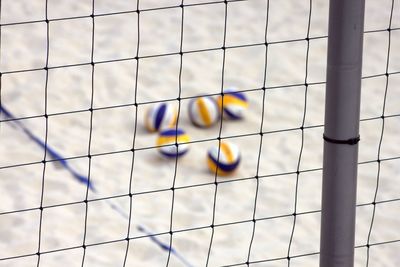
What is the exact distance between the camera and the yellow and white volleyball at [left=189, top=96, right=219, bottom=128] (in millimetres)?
4027

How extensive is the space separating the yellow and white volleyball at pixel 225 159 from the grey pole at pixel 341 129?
5.73 ft

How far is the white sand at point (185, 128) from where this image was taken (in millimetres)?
3227

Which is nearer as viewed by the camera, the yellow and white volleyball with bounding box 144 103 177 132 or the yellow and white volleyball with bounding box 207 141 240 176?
the yellow and white volleyball with bounding box 207 141 240 176

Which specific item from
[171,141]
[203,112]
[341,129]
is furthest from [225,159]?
[341,129]

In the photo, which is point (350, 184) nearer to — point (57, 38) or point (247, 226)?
point (247, 226)

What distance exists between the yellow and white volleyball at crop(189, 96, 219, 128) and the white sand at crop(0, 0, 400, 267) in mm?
58

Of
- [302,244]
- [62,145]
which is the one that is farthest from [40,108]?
[302,244]

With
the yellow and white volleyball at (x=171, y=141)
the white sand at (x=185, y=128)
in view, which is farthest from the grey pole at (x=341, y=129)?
the yellow and white volleyball at (x=171, y=141)

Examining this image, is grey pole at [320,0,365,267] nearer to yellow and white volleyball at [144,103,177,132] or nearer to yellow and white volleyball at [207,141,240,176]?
yellow and white volleyball at [207,141,240,176]

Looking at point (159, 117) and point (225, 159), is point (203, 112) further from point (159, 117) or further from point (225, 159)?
point (225, 159)

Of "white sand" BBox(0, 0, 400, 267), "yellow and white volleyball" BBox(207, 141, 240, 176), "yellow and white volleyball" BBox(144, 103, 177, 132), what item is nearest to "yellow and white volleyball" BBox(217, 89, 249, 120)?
"white sand" BBox(0, 0, 400, 267)

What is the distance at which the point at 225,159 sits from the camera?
3648 millimetres

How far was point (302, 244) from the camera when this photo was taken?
3217mm

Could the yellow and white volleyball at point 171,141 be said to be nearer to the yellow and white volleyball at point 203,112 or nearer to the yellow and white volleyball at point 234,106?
the yellow and white volleyball at point 203,112
